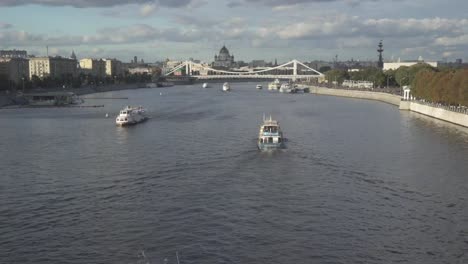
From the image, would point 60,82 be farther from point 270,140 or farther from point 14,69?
point 270,140

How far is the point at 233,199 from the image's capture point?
9922 mm

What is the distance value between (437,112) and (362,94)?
1808 centimetres

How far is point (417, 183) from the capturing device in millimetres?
11312

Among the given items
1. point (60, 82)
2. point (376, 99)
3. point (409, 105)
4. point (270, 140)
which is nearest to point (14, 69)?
point (60, 82)

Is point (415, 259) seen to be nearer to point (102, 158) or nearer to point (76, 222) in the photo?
point (76, 222)

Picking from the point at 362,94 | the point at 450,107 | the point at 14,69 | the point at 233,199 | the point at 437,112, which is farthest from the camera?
the point at 14,69

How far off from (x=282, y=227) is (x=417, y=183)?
385 centimetres

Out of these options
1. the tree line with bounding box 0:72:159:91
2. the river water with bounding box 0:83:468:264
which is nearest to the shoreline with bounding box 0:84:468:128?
the tree line with bounding box 0:72:159:91

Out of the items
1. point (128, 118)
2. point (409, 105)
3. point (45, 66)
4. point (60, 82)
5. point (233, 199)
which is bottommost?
point (233, 199)

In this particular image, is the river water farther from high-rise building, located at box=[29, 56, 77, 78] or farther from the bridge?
the bridge

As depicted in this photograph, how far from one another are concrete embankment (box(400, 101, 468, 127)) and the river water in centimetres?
323

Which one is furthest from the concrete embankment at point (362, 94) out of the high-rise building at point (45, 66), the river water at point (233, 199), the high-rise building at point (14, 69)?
the high-rise building at point (45, 66)

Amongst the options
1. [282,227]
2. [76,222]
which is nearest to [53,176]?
[76,222]

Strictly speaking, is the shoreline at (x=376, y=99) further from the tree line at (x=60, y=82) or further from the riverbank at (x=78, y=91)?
the tree line at (x=60, y=82)
